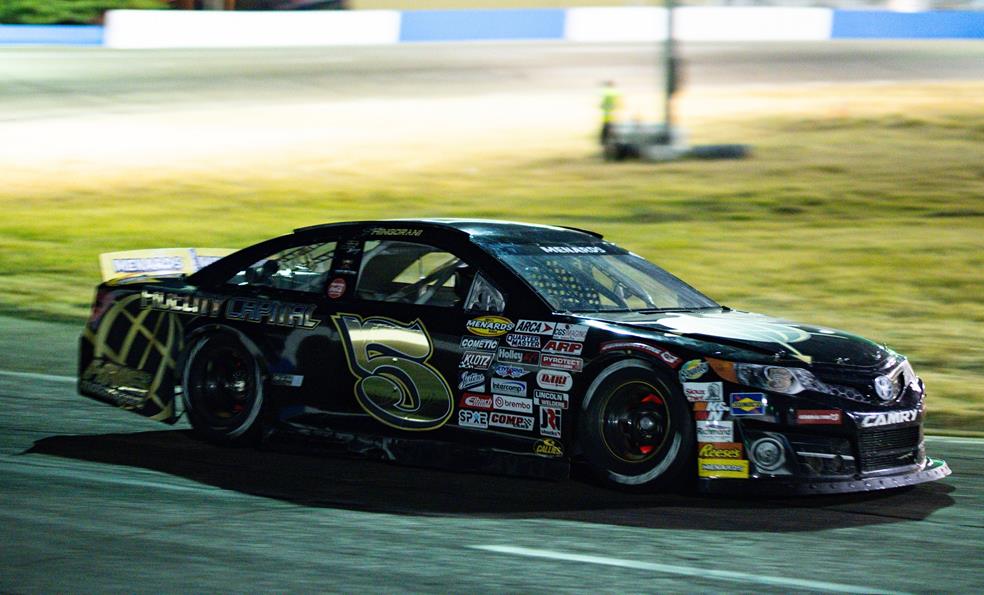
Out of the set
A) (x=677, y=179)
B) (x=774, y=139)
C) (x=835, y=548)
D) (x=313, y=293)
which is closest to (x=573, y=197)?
(x=677, y=179)

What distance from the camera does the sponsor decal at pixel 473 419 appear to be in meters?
7.18

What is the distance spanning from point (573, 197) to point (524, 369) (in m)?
16.0

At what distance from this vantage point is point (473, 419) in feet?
23.7

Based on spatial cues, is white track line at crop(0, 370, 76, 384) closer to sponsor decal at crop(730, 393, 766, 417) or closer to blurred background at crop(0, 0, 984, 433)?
blurred background at crop(0, 0, 984, 433)

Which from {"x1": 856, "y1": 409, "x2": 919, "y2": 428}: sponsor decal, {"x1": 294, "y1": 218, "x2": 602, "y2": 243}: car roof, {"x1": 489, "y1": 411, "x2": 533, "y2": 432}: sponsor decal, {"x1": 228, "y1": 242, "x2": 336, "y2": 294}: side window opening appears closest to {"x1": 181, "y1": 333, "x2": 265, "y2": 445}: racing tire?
{"x1": 228, "y1": 242, "x2": 336, "y2": 294}: side window opening

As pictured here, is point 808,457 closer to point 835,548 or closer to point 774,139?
point 835,548

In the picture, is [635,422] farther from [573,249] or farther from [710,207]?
[710,207]

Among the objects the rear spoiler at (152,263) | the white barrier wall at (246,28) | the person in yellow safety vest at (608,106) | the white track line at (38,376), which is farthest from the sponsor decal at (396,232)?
the white barrier wall at (246,28)

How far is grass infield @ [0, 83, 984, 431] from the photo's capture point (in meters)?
15.3

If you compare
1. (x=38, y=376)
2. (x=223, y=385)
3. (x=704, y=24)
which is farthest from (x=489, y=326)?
(x=704, y=24)

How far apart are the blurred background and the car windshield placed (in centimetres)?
247

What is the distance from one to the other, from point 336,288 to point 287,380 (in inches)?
22.1

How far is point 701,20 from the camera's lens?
49.7 meters

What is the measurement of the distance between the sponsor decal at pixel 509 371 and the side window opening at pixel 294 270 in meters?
1.27
